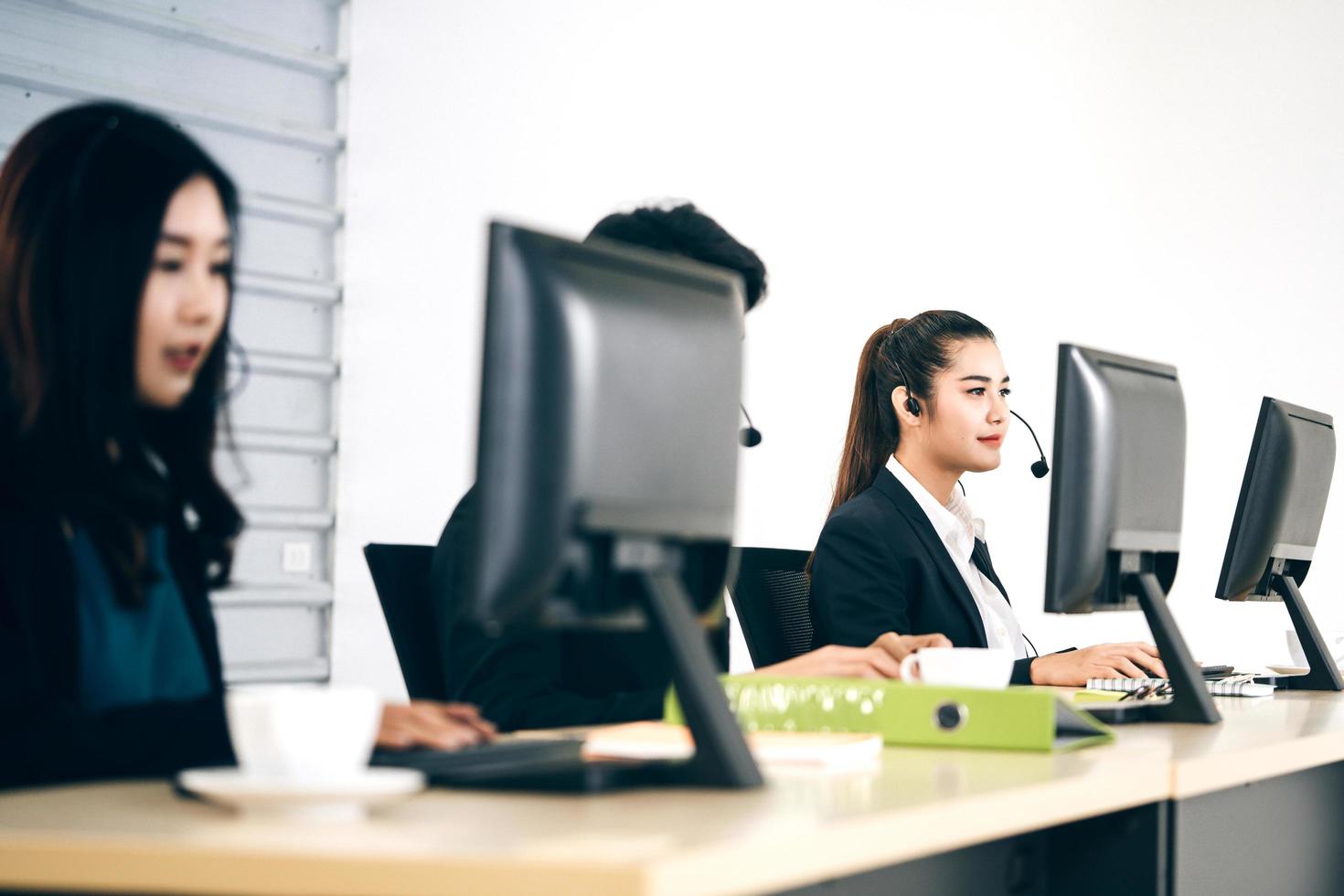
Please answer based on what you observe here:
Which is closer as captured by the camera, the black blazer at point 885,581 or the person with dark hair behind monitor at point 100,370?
the person with dark hair behind monitor at point 100,370

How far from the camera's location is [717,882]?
2.67 feet

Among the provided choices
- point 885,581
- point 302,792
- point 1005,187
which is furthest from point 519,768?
point 1005,187

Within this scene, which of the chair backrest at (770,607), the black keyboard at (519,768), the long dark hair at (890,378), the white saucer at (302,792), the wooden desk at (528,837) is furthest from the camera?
the long dark hair at (890,378)

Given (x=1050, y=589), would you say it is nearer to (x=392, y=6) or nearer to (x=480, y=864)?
(x=480, y=864)

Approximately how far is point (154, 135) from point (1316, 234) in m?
4.76

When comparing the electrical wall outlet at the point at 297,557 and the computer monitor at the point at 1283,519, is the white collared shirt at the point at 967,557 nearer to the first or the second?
the computer monitor at the point at 1283,519

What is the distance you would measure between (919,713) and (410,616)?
764 mm

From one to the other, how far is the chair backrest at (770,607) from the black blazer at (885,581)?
4 cm

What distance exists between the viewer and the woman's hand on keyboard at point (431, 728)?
3.95 feet

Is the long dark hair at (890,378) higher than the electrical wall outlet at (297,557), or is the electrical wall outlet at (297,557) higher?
the long dark hair at (890,378)

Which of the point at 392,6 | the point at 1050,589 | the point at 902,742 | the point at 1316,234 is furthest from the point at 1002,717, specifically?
the point at 1316,234

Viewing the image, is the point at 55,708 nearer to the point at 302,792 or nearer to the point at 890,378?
the point at 302,792

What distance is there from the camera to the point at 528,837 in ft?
2.88

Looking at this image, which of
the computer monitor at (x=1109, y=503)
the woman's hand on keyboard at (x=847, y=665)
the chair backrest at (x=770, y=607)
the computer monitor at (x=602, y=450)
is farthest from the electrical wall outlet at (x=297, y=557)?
the computer monitor at (x=602, y=450)
